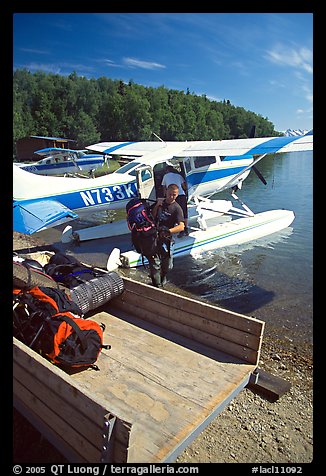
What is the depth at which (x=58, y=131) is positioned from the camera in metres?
41.0

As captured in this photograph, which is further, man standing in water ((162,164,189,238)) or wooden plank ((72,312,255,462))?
man standing in water ((162,164,189,238))

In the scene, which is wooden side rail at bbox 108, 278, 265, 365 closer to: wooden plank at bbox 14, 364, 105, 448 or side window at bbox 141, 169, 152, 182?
wooden plank at bbox 14, 364, 105, 448

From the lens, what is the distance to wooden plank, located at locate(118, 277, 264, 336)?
254 centimetres

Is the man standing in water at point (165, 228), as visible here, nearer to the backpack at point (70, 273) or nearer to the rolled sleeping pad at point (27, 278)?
the backpack at point (70, 273)

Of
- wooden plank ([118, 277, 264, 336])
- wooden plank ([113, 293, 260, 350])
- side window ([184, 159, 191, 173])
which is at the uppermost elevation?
side window ([184, 159, 191, 173])

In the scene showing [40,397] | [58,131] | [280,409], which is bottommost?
[280,409]

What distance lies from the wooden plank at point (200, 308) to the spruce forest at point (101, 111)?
32.5 m

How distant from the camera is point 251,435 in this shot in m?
2.74

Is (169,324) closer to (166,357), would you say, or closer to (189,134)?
(166,357)

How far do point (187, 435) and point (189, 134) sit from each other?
57041 millimetres

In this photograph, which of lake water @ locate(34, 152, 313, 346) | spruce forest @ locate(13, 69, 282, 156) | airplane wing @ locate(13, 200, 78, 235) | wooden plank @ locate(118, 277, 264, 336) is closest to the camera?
wooden plank @ locate(118, 277, 264, 336)

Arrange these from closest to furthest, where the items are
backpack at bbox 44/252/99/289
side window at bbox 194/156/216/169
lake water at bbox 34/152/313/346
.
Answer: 1. backpack at bbox 44/252/99/289
2. lake water at bbox 34/152/313/346
3. side window at bbox 194/156/216/169

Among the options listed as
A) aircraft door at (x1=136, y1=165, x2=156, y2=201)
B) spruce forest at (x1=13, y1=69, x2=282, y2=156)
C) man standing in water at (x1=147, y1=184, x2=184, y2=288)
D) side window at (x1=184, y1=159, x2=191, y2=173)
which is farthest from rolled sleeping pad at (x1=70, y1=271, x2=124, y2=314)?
spruce forest at (x1=13, y1=69, x2=282, y2=156)
